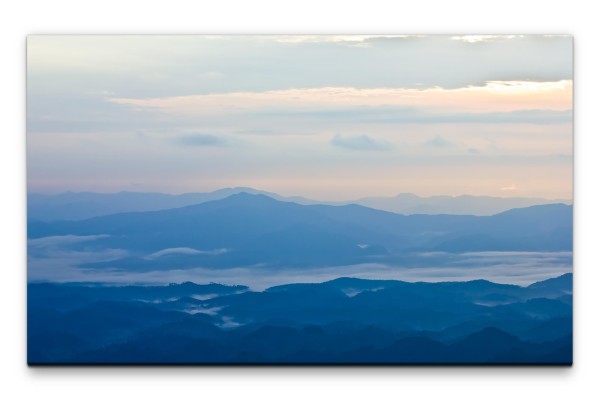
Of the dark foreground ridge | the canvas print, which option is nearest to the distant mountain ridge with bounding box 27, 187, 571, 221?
the canvas print

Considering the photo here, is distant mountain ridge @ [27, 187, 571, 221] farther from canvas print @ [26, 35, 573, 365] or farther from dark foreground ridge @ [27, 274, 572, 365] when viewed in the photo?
dark foreground ridge @ [27, 274, 572, 365]

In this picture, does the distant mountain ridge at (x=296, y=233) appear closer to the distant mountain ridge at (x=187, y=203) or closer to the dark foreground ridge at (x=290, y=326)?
the distant mountain ridge at (x=187, y=203)

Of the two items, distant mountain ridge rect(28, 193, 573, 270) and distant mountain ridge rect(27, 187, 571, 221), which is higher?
distant mountain ridge rect(27, 187, 571, 221)

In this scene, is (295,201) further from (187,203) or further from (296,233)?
(187,203)

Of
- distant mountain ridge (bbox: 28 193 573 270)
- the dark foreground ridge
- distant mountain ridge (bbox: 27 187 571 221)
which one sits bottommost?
the dark foreground ridge

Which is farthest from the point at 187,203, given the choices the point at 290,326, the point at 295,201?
the point at 290,326

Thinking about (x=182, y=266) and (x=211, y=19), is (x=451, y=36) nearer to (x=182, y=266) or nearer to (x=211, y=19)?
(x=211, y=19)

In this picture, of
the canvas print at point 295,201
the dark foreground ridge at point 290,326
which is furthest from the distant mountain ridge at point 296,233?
the dark foreground ridge at point 290,326
